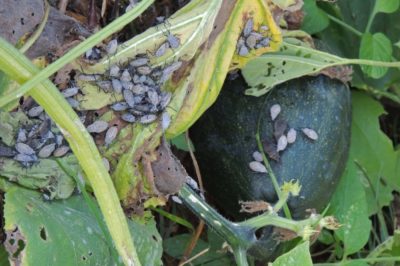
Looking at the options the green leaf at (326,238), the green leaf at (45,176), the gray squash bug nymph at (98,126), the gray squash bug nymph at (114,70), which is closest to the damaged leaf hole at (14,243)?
the green leaf at (45,176)

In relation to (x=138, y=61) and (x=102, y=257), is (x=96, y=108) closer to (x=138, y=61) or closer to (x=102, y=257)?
(x=138, y=61)

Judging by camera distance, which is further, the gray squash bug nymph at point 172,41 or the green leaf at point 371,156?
the green leaf at point 371,156

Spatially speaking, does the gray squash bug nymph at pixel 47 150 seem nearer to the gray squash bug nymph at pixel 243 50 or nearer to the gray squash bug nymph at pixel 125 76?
the gray squash bug nymph at pixel 125 76

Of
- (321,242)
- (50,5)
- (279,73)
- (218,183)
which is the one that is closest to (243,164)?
(218,183)

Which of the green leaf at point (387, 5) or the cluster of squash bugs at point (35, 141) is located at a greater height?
the cluster of squash bugs at point (35, 141)

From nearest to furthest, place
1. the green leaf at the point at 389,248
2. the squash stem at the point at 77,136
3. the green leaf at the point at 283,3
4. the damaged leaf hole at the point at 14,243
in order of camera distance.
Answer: the squash stem at the point at 77,136, the damaged leaf hole at the point at 14,243, the green leaf at the point at 283,3, the green leaf at the point at 389,248

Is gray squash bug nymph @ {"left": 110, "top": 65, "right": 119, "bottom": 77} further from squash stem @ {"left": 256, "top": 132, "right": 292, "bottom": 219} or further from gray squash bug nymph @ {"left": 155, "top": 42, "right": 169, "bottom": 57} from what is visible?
squash stem @ {"left": 256, "top": 132, "right": 292, "bottom": 219}
